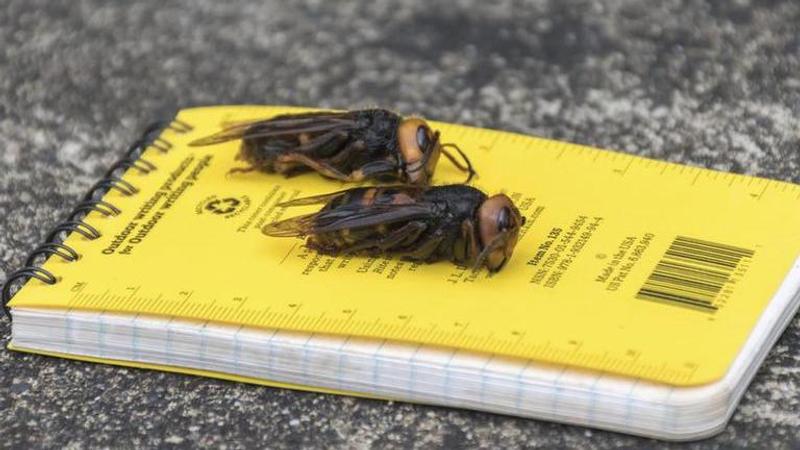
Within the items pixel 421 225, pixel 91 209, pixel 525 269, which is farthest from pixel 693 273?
pixel 91 209

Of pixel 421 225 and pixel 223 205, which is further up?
pixel 421 225

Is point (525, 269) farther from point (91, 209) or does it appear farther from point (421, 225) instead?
point (91, 209)

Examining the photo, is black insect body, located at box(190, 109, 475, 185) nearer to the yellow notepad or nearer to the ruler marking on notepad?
the yellow notepad

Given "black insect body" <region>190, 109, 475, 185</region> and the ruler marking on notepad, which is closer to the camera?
the ruler marking on notepad

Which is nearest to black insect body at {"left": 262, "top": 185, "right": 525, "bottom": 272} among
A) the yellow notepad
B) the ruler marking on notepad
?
the yellow notepad

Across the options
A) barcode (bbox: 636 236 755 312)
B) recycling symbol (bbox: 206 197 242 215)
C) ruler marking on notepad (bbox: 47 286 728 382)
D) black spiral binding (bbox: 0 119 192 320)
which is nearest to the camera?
ruler marking on notepad (bbox: 47 286 728 382)

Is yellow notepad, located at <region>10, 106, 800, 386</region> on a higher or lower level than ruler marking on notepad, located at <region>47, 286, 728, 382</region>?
lower

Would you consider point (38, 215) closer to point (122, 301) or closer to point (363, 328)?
point (122, 301)

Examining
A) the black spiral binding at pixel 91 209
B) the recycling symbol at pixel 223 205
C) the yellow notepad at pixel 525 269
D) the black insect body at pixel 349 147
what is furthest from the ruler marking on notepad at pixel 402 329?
the black insect body at pixel 349 147
